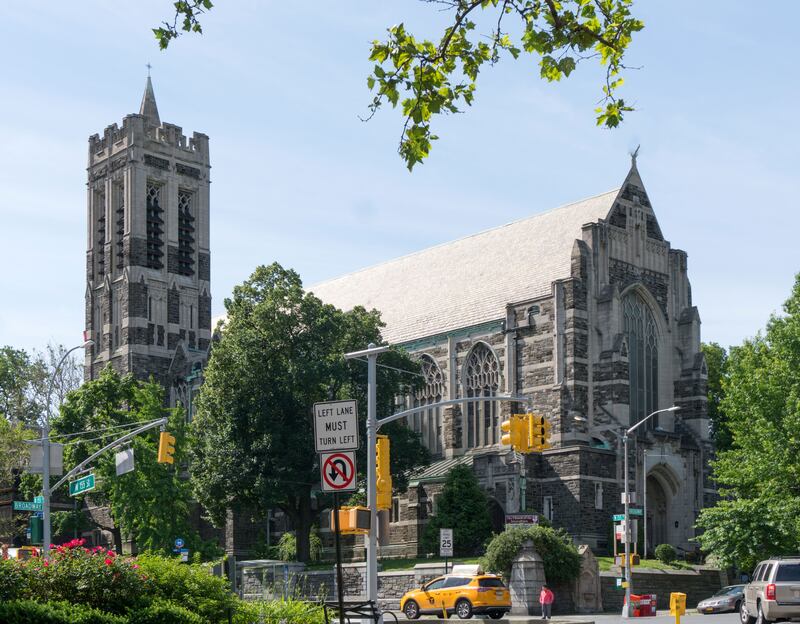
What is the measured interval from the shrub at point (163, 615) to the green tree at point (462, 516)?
35158 mm

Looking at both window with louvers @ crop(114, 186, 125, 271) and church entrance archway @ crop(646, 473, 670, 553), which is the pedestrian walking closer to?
church entrance archway @ crop(646, 473, 670, 553)

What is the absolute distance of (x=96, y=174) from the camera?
84.2 meters

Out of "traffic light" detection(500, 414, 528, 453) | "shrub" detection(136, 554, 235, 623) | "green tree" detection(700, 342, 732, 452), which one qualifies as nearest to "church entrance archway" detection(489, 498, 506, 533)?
"green tree" detection(700, 342, 732, 452)

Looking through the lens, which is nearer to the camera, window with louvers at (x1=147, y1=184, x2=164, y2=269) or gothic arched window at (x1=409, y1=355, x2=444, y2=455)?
gothic arched window at (x1=409, y1=355, x2=444, y2=455)

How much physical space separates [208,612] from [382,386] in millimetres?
34807

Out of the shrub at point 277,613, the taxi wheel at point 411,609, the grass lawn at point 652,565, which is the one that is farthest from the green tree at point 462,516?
the shrub at point 277,613

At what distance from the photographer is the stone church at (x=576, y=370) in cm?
5666

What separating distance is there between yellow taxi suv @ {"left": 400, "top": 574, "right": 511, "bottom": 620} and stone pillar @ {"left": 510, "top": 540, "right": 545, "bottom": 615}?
11.9 feet

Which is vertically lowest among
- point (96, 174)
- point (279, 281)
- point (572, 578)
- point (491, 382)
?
point (572, 578)

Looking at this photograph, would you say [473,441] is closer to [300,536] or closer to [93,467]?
[300,536]

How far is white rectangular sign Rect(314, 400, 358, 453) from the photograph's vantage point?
16422 mm

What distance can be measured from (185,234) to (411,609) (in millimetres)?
47454

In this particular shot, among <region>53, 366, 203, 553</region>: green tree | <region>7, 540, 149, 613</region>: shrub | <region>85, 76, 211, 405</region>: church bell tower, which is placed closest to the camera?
<region>7, 540, 149, 613</region>: shrub

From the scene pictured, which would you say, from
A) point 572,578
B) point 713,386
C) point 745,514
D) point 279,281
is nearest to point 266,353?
point 279,281
